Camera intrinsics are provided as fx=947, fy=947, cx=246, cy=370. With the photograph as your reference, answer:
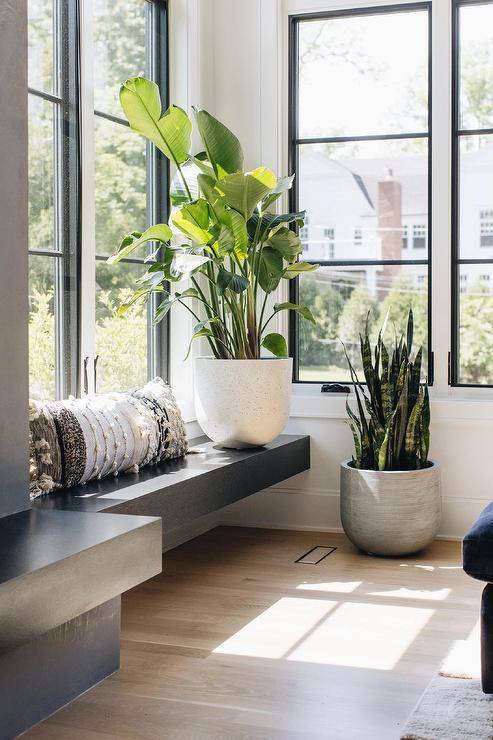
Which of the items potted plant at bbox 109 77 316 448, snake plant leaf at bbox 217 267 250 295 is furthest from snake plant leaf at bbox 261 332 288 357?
snake plant leaf at bbox 217 267 250 295

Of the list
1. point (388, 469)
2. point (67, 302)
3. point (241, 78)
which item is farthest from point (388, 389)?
point (241, 78)

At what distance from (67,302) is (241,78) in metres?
1.96

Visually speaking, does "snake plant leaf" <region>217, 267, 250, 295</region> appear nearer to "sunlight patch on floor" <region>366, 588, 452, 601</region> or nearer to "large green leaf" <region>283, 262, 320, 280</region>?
"large green leaf" <region>283, 262, 320, 280</region>

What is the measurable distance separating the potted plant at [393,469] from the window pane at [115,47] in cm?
164

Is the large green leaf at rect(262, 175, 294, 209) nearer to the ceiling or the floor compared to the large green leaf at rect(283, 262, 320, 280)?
nearer to the ceiling

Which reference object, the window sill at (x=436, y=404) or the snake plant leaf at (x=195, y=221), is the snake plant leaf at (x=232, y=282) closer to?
the snake plant leaf at (x=195, y=221)

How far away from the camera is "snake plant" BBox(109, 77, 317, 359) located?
392 cm

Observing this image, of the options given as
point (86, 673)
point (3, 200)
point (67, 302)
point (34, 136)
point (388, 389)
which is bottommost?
point (86, 673)

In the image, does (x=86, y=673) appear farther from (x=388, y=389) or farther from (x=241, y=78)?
(x=241, y=78)

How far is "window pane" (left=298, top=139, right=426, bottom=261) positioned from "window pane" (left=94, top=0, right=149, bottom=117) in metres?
1.10

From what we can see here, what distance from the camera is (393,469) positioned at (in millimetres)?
4469

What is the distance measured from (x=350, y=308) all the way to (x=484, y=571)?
2614 mm

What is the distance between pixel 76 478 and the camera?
334 cm

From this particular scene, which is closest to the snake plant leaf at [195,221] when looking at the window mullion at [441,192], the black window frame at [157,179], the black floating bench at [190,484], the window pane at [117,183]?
the window pane at [117,183]
